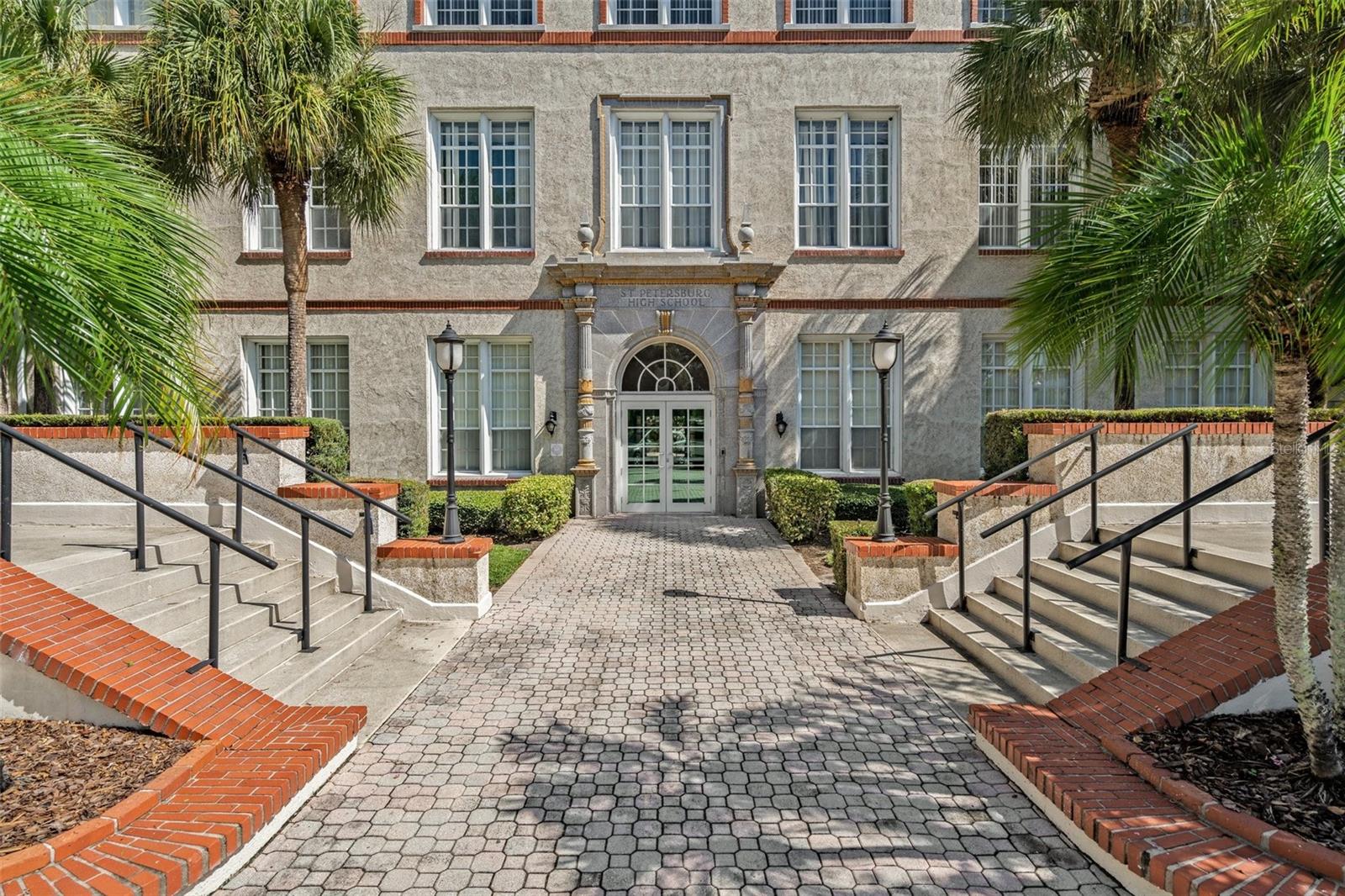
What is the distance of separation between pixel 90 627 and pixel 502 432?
991cm

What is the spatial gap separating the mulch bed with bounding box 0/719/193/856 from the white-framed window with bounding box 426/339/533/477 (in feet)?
33.6

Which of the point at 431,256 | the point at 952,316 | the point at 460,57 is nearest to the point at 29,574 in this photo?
the point at 431,256

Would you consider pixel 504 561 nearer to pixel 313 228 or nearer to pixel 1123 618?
pixel 1123 618

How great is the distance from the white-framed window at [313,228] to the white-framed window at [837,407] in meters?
9.63

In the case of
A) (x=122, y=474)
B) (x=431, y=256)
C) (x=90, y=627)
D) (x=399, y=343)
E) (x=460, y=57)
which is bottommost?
(x=90, y=627)

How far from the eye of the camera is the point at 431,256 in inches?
548

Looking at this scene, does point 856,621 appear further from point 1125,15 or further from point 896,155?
point 896,155

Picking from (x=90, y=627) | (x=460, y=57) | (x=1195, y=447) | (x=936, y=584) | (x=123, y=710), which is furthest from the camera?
(x=460, y=57)

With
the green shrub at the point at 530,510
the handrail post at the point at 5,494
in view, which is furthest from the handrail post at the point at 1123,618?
the green shrub at the point at 530,510

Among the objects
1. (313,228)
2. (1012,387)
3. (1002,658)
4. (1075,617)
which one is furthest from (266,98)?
(1012,387)

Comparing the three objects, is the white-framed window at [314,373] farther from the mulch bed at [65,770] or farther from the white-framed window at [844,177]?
the mulch bed at [65,770]

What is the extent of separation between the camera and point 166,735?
13.3 feet

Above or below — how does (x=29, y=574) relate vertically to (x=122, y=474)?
below

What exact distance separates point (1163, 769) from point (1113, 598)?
2518 millimetres
